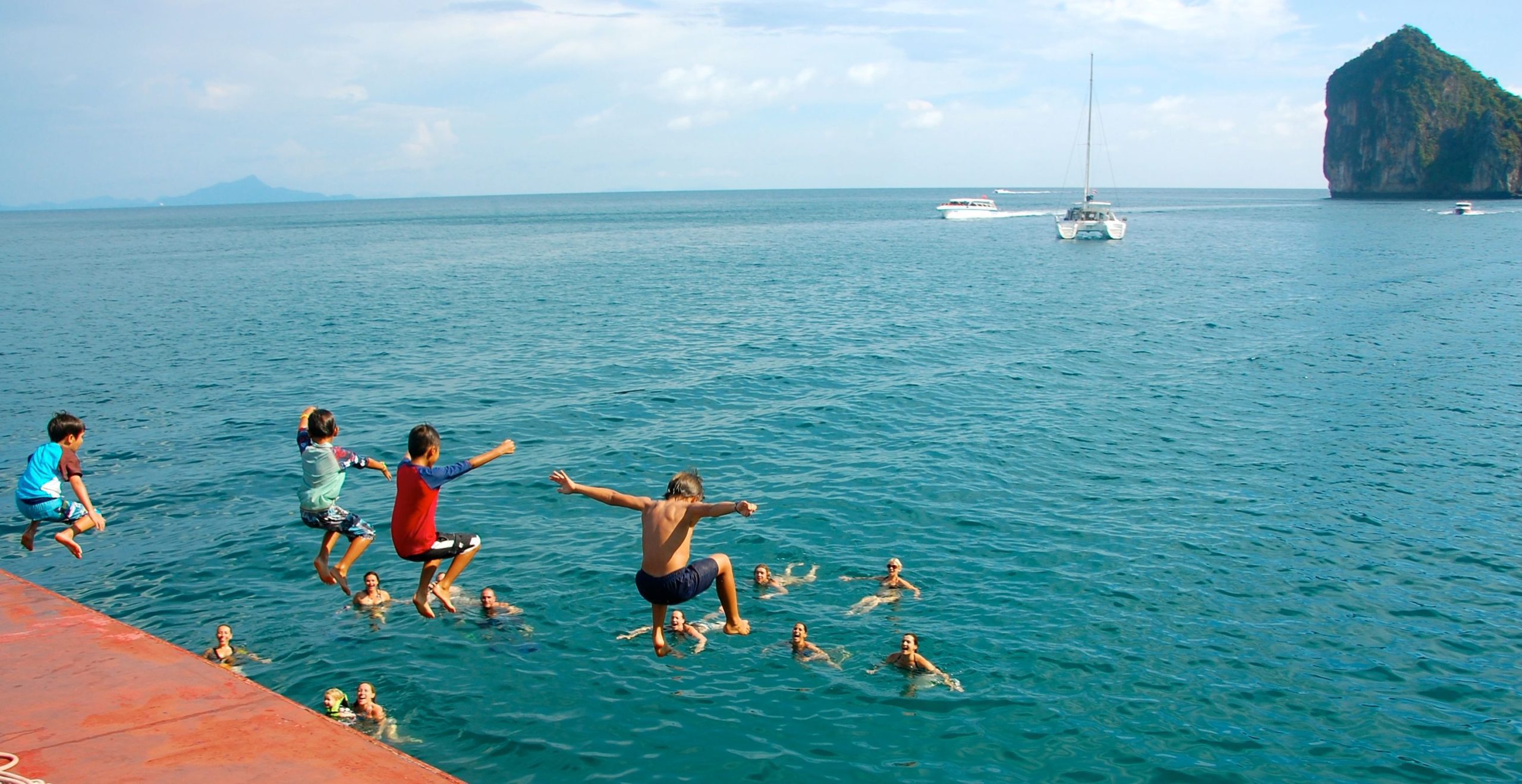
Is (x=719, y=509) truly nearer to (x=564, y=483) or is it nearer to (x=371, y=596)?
(x=564, y=483)

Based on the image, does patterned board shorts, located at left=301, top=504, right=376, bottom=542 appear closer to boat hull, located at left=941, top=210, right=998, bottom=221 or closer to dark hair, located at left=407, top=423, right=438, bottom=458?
dark hair, located at left=407, top=423, right=438, bottom=458

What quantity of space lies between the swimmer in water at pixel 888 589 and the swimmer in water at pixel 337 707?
25.8 feet

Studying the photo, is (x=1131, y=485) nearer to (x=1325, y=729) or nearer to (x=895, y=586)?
(x=895, y=586)

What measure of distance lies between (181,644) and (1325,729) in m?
16.8

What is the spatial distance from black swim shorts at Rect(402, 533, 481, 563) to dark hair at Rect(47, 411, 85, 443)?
4.33 meters

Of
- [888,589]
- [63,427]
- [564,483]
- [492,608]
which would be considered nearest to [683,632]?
[492,608]

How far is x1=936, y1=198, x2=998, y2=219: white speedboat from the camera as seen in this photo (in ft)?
549

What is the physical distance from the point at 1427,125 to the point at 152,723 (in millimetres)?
220707

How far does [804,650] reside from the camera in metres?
14.7

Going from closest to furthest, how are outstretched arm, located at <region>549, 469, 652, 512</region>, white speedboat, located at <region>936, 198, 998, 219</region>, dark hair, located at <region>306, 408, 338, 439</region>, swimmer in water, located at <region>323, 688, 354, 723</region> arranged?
outstretched arm, located at <region>549, 469, 652, 512</region>, dark hair, located at <region>306, 408, 338, 439</region>, swimmer in water, located at <region>323, 688, 354, 723</region>, white speedboat, located at <region>936, 198, 998, 219</region>

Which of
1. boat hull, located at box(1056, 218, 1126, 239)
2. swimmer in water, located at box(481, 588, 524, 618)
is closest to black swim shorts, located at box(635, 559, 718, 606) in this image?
swimmer in water, located at box(481, 588, 524, 618)

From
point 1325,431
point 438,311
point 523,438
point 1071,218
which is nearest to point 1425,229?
point 1071,218


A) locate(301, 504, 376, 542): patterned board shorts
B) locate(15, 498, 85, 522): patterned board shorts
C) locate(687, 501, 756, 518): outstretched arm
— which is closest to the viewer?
locate(687, 501, 756, 518): outstretched arm

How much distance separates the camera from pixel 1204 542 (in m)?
18.9
